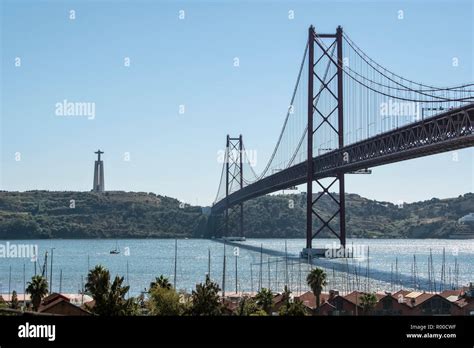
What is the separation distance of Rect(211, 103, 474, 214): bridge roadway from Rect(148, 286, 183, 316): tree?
601 inches

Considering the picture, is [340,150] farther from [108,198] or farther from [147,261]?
[108,198]

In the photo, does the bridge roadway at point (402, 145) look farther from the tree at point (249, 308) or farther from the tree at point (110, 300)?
the tree at point (110, 300)

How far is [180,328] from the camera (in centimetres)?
544

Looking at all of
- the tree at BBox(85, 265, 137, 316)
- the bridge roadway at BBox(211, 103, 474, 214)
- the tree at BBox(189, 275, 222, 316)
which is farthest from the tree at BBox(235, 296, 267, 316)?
the bridge roadway at BBox(211, 103, 474, 214)

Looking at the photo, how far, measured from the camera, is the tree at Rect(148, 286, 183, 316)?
28.8 m

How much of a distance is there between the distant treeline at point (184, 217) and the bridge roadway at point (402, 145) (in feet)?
273

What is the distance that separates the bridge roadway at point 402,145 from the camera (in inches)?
1524

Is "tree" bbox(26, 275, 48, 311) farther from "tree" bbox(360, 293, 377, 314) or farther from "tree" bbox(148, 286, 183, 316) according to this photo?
"tree" bbox(360, 293, 377, 314)

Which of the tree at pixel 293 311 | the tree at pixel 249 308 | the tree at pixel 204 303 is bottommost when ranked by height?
the tree at pixel 249 308

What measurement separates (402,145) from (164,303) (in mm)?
21384

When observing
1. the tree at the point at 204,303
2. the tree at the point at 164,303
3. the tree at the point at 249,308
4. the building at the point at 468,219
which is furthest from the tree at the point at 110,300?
the building at the point at 468,219

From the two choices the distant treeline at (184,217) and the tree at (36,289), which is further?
the distant treeline at (184,217)

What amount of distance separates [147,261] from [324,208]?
88162 millimetres

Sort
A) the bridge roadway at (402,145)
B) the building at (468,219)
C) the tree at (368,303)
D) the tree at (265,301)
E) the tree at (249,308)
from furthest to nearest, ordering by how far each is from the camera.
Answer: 1. the building at (468,219)
2. the bridge roadway at (402,145)
3. the tree at (368,303)
4. the tree at (265,301)
5. the tree at (249,308)
